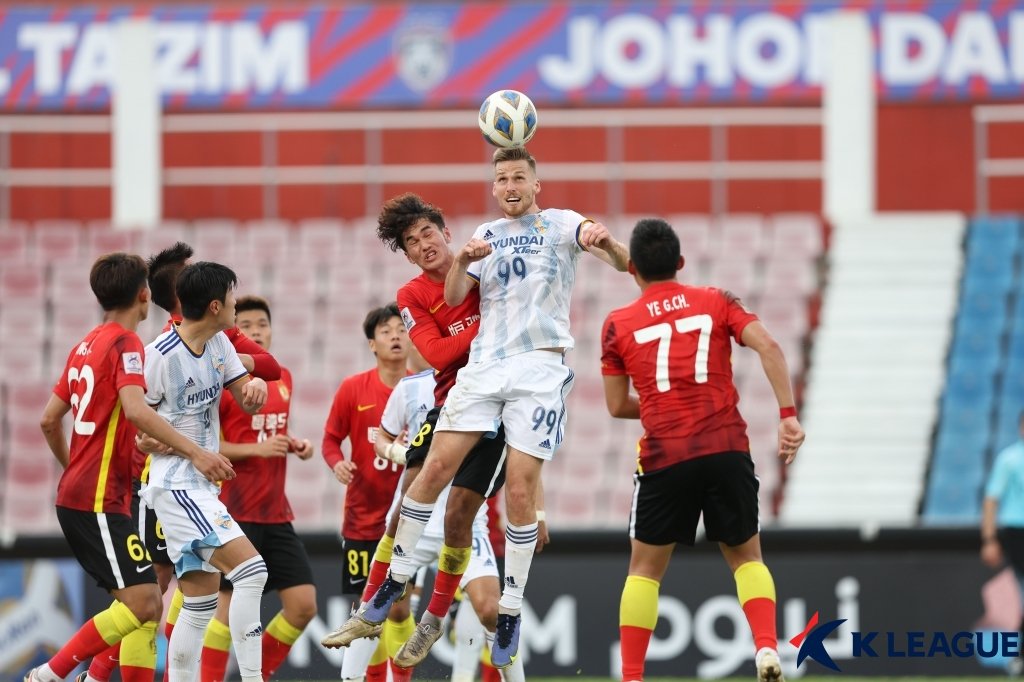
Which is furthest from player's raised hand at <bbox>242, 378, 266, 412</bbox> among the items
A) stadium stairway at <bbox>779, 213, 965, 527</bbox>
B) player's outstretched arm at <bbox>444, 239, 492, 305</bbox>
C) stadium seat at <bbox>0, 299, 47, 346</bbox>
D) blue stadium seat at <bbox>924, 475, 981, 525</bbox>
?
stadium seat at <bbox>0, 299, 47, 346</bbox>

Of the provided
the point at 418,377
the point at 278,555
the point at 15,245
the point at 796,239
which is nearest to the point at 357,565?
the point at 278,555

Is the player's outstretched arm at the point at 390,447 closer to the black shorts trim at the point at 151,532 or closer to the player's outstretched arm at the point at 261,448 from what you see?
the player's outstretched arm at the point at 261,448

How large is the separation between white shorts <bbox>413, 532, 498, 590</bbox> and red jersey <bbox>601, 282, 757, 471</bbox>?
159cm

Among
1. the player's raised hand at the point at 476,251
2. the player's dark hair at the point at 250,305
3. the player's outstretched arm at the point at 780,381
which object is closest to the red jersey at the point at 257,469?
the player's dark hair at the point at 250,305

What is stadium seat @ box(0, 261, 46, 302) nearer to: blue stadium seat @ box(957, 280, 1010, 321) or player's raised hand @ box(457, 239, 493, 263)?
blue stadium seat @ box(957, 280, 1010, 321)

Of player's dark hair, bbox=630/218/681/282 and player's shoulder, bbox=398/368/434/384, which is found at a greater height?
player's dark hair, bbox=630/218/681/282

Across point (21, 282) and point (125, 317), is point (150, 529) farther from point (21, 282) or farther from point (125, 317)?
point (21, 282)

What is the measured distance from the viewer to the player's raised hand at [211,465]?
7574 millimetres

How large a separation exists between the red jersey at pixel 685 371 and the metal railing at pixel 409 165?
44.0 feet

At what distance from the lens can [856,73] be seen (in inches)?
774

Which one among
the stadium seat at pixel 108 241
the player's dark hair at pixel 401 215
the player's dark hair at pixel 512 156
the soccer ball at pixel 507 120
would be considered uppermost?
the stadium seat at pixel 108 241

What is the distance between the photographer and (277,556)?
9211 mm

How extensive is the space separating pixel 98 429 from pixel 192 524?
2.61 ft

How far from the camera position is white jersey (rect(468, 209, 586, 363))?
25.6 ft
